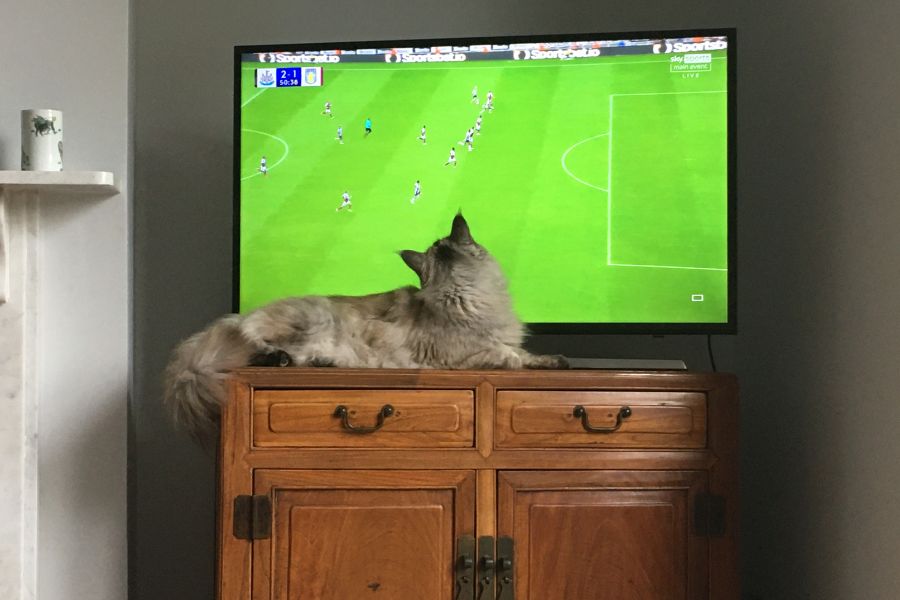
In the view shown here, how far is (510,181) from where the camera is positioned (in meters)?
2.10

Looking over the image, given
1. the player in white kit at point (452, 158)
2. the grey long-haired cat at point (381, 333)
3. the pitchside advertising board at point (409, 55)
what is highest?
the pitchside advertising board at point (409, 55)

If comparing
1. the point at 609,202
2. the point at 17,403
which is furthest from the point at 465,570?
the point at 17,403

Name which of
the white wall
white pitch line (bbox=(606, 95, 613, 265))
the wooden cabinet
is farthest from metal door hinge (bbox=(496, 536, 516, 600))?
the white wall

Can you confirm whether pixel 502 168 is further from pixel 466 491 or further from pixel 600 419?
pixel 466 491

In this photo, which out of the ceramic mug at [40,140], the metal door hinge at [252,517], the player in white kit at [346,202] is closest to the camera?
the metal door hinge at [252,517]

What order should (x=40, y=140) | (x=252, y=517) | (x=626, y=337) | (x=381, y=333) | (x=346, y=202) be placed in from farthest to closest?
(x=626, y=337) → (x=346, y=202) → (x=40, y=140) → (x=381, y=333) → (x=252, y=517)

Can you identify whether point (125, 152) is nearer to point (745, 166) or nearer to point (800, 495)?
point (745, 166)

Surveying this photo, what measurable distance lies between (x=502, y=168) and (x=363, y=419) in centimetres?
73

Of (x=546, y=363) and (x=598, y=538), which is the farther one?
(x=546, y=363)

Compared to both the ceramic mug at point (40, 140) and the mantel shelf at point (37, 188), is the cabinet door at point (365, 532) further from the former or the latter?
the ceramic mug at point (40, 140)

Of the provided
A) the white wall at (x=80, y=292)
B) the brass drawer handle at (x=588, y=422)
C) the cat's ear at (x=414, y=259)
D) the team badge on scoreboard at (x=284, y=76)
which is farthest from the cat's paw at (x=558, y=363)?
the white wall at (x=80, y=292)

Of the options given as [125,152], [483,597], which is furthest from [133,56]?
[483,597]

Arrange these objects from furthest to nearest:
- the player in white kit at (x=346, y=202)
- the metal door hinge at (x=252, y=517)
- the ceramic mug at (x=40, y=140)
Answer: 1. the player in white kit at (x=346, y=202)
2. the ceramic mug at (x=40, y=140)
3. the metal door hinge at (x=252, y=517)

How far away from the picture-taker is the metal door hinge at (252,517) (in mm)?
1736
